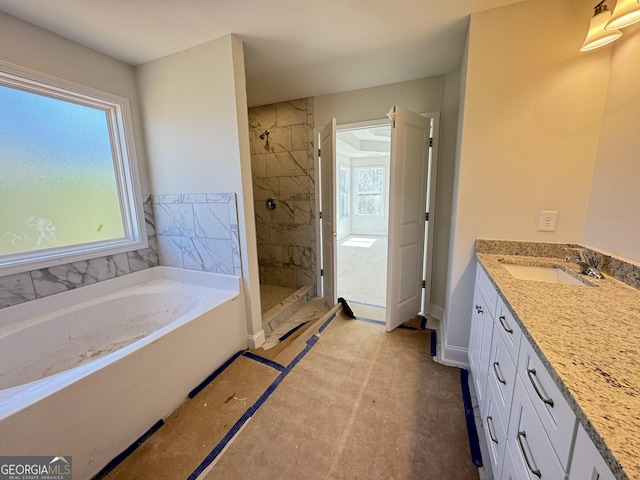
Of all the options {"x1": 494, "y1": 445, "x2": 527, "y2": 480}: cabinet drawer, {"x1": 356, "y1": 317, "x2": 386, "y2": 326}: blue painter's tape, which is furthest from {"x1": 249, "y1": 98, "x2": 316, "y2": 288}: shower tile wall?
{"x1": 494, "y1": 445, "x2": 527, "y2": 480}: cabinet drawer

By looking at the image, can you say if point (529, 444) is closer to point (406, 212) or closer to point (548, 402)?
point (548, 402)

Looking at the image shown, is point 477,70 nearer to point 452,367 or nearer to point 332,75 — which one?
point 332,75

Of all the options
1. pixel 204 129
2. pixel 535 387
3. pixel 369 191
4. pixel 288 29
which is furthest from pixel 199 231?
pixel 369 191

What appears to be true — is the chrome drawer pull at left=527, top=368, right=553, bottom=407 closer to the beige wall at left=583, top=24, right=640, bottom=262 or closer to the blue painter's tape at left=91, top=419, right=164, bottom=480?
the beige wall at left=583, top=24, right=640, bottom=262

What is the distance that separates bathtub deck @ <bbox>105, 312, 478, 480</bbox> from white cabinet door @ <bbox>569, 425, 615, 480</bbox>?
876mm

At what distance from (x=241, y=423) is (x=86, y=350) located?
134 centimetres

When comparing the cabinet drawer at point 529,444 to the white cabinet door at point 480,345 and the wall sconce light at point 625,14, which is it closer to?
the white cabinet door at point 480,345

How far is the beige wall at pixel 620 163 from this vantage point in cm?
120

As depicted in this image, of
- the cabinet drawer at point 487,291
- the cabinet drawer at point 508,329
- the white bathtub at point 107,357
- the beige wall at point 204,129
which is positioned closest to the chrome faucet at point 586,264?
the cabinet drawer at point 487,291

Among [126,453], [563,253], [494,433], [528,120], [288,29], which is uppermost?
[288,29]

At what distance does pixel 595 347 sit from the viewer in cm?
71

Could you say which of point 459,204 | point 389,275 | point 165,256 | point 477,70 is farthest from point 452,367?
point 165,256

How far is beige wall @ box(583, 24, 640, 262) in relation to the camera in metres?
1.20

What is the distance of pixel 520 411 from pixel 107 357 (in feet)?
6.17
